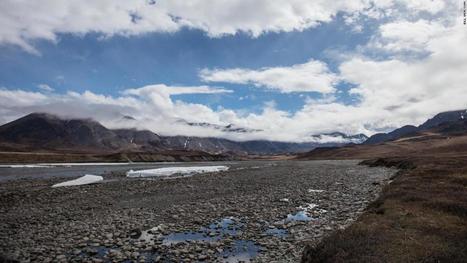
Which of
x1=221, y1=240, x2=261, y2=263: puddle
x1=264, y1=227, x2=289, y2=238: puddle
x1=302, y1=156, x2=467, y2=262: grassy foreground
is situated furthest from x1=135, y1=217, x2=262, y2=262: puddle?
x1=302, y1=156, x2=467, y2=262: grassy foreground

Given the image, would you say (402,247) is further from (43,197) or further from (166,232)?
(43,197)

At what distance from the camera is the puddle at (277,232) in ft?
74.7

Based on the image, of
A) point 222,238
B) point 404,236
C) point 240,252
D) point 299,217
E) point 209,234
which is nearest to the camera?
point 404,236

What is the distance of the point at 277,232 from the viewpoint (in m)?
23.6

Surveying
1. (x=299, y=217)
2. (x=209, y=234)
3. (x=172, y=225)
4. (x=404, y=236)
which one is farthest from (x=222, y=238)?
(x=404, y=236)

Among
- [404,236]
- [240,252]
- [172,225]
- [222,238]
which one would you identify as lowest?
[240,252]

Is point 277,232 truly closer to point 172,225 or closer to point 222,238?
point 222,238

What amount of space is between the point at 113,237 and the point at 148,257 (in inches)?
188

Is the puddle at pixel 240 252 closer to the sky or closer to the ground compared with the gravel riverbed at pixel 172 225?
closer to the ground

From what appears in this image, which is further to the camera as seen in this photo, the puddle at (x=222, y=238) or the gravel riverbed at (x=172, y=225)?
the gravel riverbed at (x=172, y=225)

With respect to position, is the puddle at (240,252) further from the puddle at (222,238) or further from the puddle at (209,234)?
the puddle at (209,234)

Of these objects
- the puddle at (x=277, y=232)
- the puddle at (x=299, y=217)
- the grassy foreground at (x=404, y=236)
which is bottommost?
the puddle at (x=277, y=232)

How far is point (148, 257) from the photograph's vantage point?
1883 cm

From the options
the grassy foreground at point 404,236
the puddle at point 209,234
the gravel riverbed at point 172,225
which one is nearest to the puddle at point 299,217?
the gravel riverbed at point 172,225
